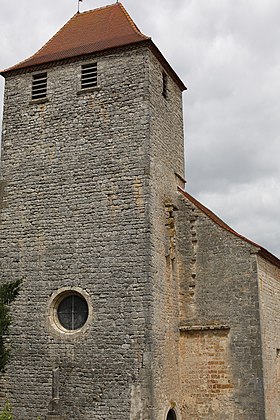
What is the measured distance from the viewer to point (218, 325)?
1180cm

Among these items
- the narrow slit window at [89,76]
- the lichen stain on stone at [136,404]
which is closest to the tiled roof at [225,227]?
the narrow slit window at [89,76]

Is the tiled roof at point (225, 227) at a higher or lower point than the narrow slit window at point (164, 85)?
lower

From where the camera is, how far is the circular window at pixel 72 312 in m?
11.6

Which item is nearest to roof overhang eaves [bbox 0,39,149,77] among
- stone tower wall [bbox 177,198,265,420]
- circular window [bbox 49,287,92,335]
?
stone tower wall [bbox 177,198,265,420]

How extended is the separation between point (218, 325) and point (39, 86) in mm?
7288

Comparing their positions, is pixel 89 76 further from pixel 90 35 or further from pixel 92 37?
pixel 90 35

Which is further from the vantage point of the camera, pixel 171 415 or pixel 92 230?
pixel 92 230

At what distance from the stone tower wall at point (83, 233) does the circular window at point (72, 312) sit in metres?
0.29

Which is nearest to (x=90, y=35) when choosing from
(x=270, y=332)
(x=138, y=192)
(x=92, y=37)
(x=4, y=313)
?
(x=92, y=37)

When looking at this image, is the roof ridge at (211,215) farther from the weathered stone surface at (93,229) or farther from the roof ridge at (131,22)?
the roof ridge at (131,22)

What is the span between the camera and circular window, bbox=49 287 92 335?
11594 mm

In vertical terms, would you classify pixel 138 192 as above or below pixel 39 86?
below

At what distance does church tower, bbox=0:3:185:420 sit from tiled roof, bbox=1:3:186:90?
61mm

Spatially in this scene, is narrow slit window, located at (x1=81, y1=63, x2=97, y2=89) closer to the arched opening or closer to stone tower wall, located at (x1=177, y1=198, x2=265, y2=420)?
stone tower wall, located at (x1=177, y1=198, x2=265, y2=420)
